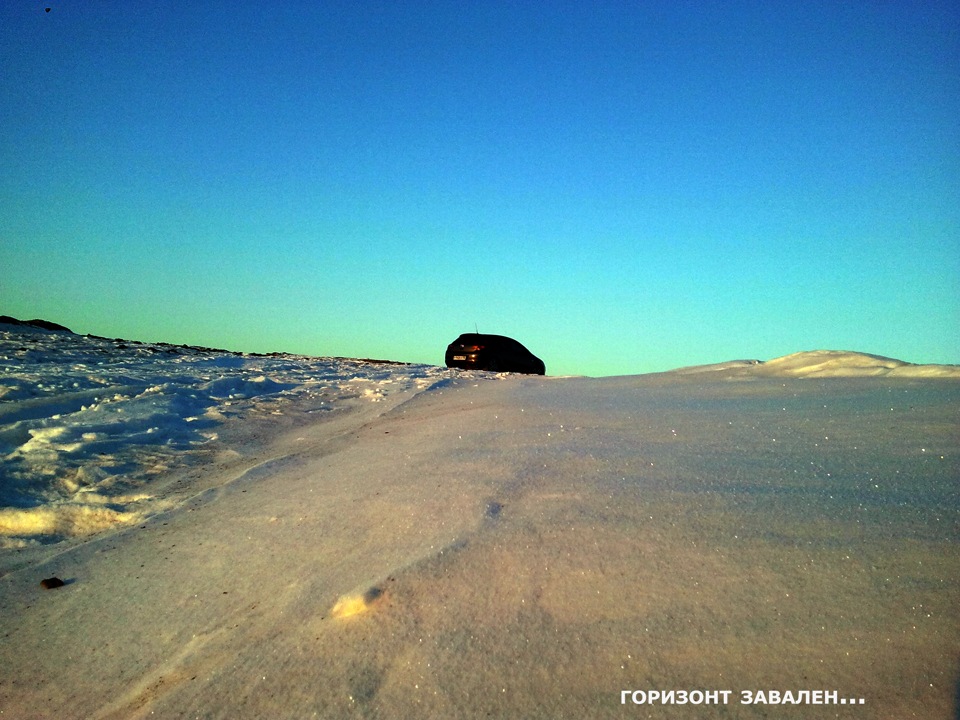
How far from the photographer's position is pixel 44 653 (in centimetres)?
191

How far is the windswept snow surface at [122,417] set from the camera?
10.1ft

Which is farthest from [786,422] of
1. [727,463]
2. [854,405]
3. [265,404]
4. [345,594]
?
[265,404]

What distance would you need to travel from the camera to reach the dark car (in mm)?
11398

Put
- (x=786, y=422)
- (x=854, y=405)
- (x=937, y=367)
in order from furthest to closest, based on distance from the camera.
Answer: (x=937, y=367) < (x=854, y=405) < (x=786, y=422)

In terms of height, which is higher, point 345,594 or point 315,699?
point 345,594

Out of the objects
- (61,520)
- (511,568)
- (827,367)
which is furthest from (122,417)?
(827,367)

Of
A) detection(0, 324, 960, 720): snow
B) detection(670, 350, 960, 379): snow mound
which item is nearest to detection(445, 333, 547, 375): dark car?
detection(670, 350, 960, 379): snow mound

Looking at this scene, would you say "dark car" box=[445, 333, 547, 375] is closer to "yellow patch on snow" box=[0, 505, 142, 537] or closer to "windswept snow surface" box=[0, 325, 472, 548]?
"windswept snow surface" box=[0, 325, 472, 548]

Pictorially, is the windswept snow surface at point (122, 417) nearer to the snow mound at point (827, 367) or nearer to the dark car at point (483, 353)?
the snow mound at point (827, 367)

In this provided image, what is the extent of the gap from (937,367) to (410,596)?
3.76 m

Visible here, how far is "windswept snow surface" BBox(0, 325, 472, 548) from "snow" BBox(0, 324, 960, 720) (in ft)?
0.08

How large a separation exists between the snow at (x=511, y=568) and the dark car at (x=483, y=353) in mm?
7693

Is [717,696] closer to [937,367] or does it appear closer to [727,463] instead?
[727,463]

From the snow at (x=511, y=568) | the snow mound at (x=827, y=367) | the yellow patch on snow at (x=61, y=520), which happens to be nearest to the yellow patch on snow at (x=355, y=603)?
the snow at (x=511, y=568)
